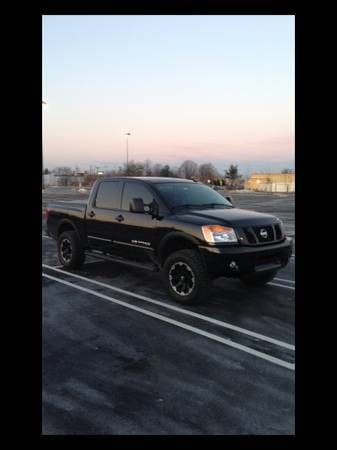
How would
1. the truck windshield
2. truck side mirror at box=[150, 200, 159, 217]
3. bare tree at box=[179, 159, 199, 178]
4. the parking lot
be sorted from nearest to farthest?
1. the parking lot
2. truck side mirror at box=[150, 200, 159, 217]
3. the truck windshield
4. bare tree at box=[179, 159, 199, 178]

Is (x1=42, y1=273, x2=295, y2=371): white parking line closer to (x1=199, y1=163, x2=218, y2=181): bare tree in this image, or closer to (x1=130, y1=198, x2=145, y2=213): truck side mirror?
(x1=130, y1=198, x2=145, y2=213): truck side mirror

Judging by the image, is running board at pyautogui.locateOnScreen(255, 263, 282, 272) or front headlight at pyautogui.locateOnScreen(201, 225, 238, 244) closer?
front headlight at pyautogui.locateOnScreen(201, 225, 238, 244)

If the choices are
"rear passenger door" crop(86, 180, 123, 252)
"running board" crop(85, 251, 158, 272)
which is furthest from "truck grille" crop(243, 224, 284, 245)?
"rear passenger door" crop(86, 180, 123, 252)

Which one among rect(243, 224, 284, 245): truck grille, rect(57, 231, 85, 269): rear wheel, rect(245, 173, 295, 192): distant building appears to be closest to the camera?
rect(243, 224, 284, 245): truck grille

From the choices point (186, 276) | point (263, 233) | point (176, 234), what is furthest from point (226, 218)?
point (186, 276)

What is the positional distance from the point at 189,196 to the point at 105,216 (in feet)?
5.39

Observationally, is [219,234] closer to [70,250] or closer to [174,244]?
[174,244]

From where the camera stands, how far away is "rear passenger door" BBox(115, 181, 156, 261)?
248 inches

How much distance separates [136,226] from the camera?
21.4 ft
